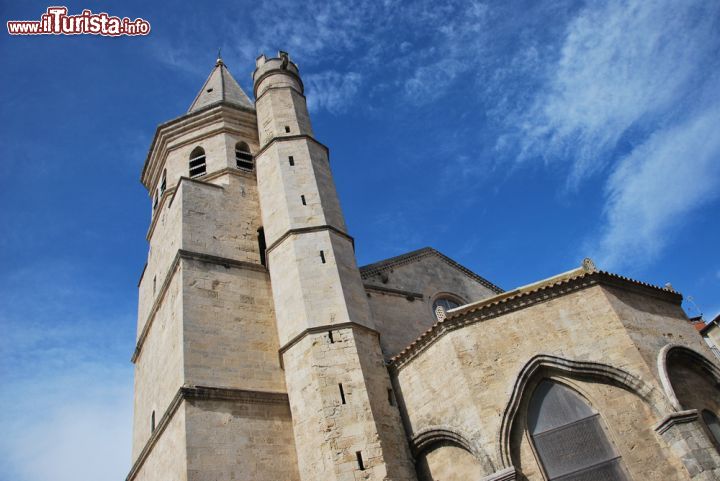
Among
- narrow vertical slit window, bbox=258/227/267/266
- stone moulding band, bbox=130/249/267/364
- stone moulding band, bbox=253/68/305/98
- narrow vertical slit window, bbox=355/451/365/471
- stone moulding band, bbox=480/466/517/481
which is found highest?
stone moulding band, bbox=253/68/305/98

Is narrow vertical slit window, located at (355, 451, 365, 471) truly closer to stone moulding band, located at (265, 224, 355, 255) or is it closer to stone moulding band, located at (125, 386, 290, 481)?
stone moulding band, located at (125, 386, 290, 481)

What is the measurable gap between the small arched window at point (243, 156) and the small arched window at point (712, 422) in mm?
11219

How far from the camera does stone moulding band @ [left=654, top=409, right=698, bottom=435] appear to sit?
305 inches

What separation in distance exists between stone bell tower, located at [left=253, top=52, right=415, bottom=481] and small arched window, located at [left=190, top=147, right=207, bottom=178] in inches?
70.3

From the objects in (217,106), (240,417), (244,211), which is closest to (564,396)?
(240,417)

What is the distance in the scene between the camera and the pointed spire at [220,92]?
686 inches

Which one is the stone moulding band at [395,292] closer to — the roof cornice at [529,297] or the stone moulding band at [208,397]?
the roof cornice at [529,297]

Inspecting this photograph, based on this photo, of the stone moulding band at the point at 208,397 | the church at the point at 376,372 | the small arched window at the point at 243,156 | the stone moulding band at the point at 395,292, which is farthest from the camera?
the small arched window at the point at 243,156

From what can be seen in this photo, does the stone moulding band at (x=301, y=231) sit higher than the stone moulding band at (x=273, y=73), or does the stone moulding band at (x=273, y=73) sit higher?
the stone moulding band at (x=273, y=73)

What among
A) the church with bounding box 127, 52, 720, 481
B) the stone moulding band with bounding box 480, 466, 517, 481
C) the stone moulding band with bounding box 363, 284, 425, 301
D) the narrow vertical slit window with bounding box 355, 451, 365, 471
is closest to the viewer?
the stone moulding band with bounding box 480, 466, 517, 481

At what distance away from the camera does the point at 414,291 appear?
1396cm

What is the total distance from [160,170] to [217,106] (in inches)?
93.2

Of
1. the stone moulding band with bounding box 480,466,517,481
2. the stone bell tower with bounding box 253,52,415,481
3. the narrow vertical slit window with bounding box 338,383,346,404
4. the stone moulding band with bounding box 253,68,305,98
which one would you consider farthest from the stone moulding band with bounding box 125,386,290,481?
the stone moulding band with bounding box 253,68,305,98

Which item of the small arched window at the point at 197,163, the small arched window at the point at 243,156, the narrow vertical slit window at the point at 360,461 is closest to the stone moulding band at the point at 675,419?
the narrow vertical slit window at the point at 360,461
